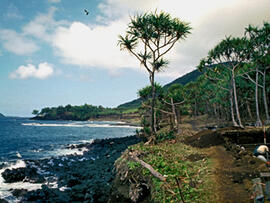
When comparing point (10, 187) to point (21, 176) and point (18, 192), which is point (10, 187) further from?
point (18, 192)

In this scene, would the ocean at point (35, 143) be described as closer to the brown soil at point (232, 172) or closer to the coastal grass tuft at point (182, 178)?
the coastal grass tuft at point (182, 178)

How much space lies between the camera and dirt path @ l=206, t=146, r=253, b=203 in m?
5.16

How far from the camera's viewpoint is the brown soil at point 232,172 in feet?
17.3

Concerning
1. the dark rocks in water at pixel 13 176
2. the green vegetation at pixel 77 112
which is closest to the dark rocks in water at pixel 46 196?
the dark rocks in water at pixel 13 176

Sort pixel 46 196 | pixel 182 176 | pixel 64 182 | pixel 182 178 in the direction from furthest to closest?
1. pixel 64 182
2. pixel 46 196
3. pixel 182 176
4. pixel 182 178

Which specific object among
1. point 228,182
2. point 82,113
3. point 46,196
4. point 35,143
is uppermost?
point 82,113

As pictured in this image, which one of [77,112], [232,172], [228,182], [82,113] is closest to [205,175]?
[228,182]

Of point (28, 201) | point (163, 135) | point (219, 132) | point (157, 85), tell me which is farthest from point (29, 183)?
point (219, 132)

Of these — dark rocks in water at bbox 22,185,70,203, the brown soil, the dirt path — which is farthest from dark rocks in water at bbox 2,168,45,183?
the dirt path

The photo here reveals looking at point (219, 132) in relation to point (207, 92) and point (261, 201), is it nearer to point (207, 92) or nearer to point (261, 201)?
point (261, 201)

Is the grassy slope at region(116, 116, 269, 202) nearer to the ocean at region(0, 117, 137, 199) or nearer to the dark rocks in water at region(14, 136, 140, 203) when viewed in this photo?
the dark rocks in water at region(14, 136, 140, 203)

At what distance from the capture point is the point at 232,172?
22.8 ft

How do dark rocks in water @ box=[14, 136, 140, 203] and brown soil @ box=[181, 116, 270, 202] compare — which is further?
dark rocks in water @ box=[14, 136, 140, 203]

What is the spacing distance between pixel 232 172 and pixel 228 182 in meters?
0.96
